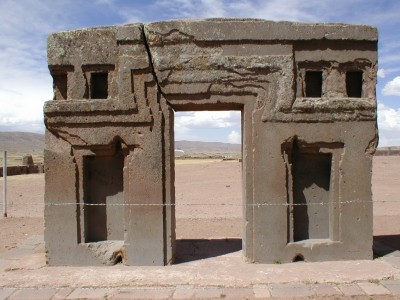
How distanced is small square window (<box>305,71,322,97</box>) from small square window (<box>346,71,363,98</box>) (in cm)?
45

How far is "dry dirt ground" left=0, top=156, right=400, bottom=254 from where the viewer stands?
28.6 ft

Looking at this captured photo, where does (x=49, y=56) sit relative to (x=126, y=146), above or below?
above

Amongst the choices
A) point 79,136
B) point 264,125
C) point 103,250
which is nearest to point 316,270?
point 264,125

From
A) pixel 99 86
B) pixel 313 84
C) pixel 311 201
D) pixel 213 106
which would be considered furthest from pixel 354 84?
pixel 99 86

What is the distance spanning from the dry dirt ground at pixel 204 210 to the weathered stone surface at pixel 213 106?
6.73 feet

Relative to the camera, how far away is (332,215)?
6.25m

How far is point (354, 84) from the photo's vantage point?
649cm

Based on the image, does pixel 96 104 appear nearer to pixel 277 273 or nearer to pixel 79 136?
pixel 79 136

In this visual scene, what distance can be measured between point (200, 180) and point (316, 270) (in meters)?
13.2

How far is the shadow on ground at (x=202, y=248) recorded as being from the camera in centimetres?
666

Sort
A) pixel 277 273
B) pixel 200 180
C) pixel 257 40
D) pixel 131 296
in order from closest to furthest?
pixel 131 296 → pixel 277 273 → pixel 257 40 → pixel 200 180

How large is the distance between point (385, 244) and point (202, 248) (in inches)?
131

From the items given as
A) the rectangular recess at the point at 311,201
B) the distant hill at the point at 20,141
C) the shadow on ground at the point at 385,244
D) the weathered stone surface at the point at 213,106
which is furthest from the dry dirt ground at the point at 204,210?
the distant hill at the point at 20,141

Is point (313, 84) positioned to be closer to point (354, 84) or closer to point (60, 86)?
point (354, 84)
